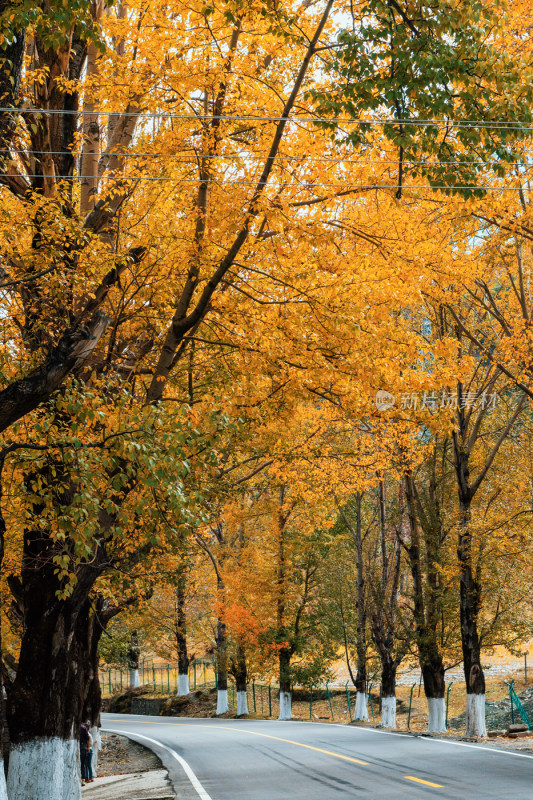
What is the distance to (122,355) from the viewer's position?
12609mm

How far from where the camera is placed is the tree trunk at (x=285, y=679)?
31.4 meters

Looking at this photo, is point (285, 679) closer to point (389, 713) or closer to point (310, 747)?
point (389, 713)

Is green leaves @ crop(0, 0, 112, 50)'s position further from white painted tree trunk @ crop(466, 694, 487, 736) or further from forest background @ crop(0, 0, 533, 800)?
white painted tree trunk @ crop(466, 694, 487, 736)

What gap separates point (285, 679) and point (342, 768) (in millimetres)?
17813

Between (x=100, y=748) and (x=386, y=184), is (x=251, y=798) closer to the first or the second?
(x=386, y=184)

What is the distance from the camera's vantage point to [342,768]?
46.7 feet

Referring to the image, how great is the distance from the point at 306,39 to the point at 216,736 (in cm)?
2035

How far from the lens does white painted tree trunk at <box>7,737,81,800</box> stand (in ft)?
34.7

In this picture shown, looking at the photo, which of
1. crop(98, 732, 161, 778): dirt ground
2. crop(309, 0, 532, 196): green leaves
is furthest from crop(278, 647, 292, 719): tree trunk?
crop(309, 0, 532, 196): green leaves

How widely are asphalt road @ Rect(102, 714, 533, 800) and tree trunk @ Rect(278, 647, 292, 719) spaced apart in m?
9.05

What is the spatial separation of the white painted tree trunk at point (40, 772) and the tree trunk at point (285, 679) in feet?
69.9

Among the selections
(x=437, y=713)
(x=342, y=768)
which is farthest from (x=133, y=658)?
(x=342, y=768)

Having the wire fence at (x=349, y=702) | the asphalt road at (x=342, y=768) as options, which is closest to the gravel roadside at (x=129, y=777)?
the asphalt road at (x=342, y=768)

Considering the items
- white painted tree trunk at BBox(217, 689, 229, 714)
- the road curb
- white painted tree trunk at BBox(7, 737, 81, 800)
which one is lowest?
white painted tree trunk at BBox(217, 689, 229, 714)
